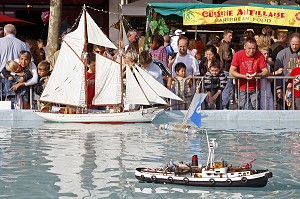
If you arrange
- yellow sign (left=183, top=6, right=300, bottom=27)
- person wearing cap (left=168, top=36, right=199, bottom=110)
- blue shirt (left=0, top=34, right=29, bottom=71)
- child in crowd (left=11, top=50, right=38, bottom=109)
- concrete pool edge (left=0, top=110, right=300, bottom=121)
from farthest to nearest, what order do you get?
yellow sign (left=183, top=6, right=300, bottom=27), blue shirt (left=0, top=34, right=29, bottom=71), person wearing cap (left=168, top=36, right=199, bottom=110), child in crowd (left=11, top=50, right=38, bottom=109), concrete pool edge (left=0, top=110, right=300, bottom=121)

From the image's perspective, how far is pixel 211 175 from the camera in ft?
33.7

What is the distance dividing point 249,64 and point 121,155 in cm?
601

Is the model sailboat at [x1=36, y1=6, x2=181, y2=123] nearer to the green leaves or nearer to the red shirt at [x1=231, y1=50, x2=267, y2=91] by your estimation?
the red shirt at [x1=231, y1=50, x2=267, y2=91]

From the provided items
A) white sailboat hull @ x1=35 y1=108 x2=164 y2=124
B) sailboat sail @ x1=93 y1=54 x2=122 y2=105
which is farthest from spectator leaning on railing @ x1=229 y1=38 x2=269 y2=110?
sailboat sail @ x1=93 y1=54 x2=122 y2=105

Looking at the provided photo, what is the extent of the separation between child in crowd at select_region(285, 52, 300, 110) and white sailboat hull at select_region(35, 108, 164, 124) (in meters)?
2.57

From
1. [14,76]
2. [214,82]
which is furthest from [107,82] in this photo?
[214,82]

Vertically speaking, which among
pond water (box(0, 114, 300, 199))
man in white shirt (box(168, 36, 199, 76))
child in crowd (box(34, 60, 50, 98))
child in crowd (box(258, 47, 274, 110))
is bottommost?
pond water (box(0, 114, 300, 199))

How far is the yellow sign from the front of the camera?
2123 cm

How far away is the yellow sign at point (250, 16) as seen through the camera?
69.7ft

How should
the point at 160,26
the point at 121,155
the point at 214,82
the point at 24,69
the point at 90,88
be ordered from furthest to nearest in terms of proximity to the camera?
the point at 160,26, the point at 90,88, the point at 24,69, the point at 214,82, the point at 121,155

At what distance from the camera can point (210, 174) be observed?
1026cm

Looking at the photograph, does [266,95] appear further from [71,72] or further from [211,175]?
[211,175]

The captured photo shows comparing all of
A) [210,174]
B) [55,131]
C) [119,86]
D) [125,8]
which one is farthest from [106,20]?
[210,174]

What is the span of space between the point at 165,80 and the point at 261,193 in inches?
363
